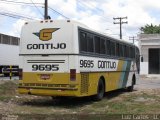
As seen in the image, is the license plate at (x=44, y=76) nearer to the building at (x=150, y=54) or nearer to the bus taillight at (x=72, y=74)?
the bus taillight at (x=72, y=74)

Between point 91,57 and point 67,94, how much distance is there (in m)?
2.16

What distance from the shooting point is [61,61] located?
15.1 metres

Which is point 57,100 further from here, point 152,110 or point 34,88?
point 152,110

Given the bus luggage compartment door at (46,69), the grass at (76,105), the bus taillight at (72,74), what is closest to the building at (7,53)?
the grass at (76,105)

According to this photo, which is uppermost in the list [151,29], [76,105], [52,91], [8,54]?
[151,29]

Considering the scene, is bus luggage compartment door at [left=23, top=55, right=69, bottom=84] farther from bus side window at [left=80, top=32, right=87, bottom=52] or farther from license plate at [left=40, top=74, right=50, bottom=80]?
bus side window at [left=80, top=32, right=87, bottom=52]

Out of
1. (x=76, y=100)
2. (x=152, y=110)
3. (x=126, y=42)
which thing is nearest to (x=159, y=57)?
(x=126, y=42)

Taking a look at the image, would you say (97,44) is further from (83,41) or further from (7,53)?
(7,53)

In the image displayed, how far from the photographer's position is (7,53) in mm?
40625

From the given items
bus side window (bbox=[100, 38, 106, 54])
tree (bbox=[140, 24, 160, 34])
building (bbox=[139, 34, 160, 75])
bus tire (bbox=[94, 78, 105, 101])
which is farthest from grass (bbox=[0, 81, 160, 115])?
tree (bbox=[140, 24, 160, 34])

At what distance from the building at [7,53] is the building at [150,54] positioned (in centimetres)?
1708

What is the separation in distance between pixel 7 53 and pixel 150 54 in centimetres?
2059

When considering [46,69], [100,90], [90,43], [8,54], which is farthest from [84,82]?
[8,54]

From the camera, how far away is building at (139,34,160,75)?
5247 cm
